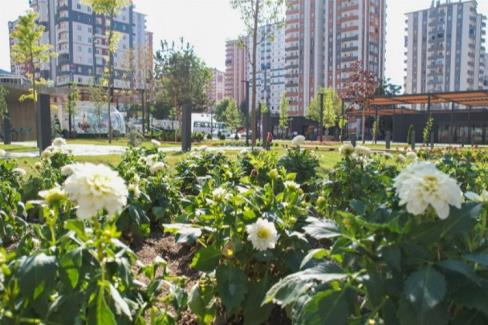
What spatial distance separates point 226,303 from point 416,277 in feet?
3.66

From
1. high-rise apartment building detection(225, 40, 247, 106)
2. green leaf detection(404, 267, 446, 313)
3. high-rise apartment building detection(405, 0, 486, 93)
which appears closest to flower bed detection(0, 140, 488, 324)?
green leaf detection(404, 267, 446, 313)

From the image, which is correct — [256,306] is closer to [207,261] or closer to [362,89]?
[207,261]

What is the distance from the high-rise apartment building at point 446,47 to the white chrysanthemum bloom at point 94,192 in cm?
12043

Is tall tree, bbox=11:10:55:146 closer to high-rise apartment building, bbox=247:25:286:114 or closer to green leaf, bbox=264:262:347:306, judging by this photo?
green leaf, bbox=264:262:347:306

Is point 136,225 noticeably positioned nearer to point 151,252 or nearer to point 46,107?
point 151,252

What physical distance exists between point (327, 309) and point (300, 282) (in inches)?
7.6

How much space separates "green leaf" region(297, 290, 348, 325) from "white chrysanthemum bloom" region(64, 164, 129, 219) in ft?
2.59

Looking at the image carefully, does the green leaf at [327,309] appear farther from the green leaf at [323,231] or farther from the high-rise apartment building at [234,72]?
the high-rise apartment building at [234,72]

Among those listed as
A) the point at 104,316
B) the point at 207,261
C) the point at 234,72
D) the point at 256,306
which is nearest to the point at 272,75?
the point at 234,72

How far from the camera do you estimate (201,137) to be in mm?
32906

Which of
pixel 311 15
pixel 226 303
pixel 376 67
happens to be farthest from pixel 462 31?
pixel 226 303

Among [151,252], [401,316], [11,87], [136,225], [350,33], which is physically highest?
[350,33]

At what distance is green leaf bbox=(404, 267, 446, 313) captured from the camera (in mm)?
1448

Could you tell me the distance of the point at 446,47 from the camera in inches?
4363
